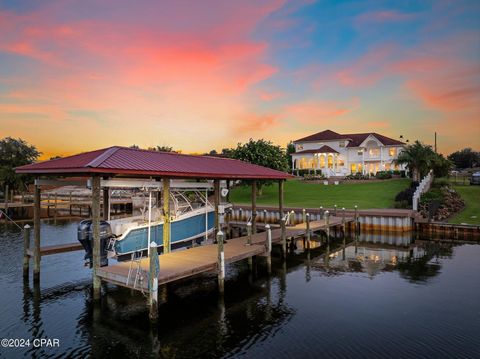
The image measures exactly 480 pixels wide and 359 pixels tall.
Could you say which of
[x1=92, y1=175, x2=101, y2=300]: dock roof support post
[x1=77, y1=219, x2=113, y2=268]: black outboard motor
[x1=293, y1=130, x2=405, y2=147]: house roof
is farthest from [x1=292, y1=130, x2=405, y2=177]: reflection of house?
[x1=92, y1=175, x2=101, y2=300]: dock roof support post

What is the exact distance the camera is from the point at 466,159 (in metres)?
108

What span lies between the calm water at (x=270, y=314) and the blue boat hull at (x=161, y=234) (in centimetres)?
181

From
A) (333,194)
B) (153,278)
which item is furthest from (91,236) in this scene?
(333,194)

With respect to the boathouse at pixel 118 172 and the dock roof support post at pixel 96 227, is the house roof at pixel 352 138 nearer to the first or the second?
the boathouse at pixel 118 172

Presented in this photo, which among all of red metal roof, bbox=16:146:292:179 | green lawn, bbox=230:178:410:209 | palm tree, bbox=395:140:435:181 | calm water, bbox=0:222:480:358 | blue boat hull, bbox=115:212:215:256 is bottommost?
calm water, bbox=0:222:480:358

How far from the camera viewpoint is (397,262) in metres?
18.5

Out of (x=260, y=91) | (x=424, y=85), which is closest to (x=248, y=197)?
(x=260, y=91)

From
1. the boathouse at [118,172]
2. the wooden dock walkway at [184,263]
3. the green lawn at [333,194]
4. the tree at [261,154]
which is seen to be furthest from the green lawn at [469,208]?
the boathouse at [118,172]

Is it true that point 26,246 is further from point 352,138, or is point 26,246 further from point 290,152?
point 290,152

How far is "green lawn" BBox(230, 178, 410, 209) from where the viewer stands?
35688mm

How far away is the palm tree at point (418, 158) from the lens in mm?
41219

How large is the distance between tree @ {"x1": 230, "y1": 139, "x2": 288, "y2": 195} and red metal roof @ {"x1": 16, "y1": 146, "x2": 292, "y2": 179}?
77.3 ft

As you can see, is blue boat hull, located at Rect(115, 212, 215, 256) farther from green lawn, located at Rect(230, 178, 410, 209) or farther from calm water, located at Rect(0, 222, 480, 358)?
green lawn, located at Rect(230, 178, 410, 209)

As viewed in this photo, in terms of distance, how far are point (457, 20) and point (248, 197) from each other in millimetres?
30380
